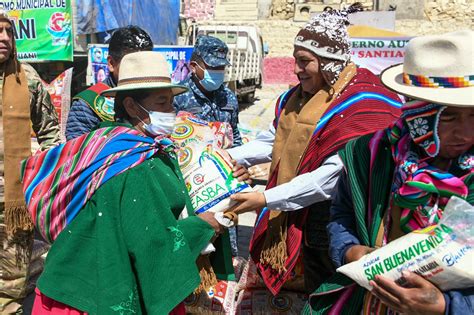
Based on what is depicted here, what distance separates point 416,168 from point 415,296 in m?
0.38

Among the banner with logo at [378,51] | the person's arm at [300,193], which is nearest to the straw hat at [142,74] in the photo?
the person's arm at [300,193]

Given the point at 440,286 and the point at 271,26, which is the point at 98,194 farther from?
the point at 271,26

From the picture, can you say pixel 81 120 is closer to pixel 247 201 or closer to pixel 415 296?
pixel 247 201

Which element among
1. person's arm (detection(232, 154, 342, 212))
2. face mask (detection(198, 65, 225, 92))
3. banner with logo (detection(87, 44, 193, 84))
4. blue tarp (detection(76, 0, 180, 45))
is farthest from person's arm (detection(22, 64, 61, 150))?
blue tarp (detection(76, 0, 180, 45))

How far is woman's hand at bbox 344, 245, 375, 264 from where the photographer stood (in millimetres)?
1598

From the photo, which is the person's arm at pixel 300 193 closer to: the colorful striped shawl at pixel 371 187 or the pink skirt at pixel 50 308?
the colorful striped shawl at pixel 371 187

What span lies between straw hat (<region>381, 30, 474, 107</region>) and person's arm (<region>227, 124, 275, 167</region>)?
55.2 inches

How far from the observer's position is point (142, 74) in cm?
202

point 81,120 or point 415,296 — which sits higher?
point 81,120

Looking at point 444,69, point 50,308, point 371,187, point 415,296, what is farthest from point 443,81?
point 50,308

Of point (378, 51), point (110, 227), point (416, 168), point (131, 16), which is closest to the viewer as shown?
point (416, 168)

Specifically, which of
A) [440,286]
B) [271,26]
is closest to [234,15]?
[271,26]

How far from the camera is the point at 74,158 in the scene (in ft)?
6.15

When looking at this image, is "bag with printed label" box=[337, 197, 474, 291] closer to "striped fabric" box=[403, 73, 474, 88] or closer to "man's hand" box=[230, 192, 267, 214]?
"striped fabric" box=[403, 73, 474, 88]
